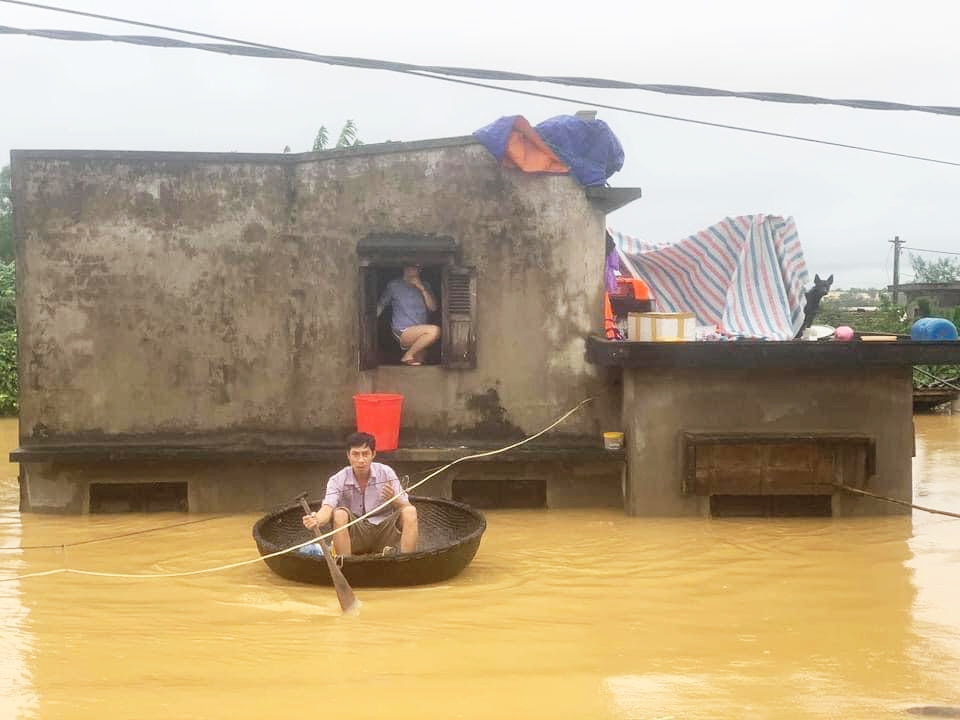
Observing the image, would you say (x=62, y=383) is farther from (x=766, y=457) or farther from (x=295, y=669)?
(x=766, y=457)

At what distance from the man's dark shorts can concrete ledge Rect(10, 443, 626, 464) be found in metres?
2.27

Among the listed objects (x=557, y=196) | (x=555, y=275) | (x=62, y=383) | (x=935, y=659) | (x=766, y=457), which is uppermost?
(x=557, y=196)

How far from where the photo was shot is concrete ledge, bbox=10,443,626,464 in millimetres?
10273

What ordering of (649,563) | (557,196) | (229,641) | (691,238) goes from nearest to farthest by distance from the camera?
(229,641)
(649,563)
(557,196)
(691,238)

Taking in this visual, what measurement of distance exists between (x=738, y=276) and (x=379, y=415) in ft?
15.3

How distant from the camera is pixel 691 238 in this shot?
1219 cm

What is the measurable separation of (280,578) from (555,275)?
468 cm

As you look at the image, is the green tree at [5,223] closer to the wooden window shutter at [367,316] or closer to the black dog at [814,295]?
the wooden window shutter at [367,316]

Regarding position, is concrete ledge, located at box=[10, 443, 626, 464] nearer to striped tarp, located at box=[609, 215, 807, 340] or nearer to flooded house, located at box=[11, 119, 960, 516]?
flooded house, located at box=[11, 119, 960, 516]

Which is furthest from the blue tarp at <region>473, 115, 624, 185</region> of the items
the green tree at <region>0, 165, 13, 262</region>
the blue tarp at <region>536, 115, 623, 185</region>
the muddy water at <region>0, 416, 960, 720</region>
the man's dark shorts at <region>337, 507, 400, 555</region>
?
the green tree at <region>0, 165, 13, 262</region>

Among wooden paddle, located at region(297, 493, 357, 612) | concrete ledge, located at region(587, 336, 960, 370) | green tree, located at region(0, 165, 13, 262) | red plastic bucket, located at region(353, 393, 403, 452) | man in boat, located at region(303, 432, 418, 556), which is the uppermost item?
green tree, located at region(0, 165, 13, 262)

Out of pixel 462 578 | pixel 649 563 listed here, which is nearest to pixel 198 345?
pixel 462 578

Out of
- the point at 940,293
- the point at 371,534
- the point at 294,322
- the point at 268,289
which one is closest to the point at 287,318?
the point at 294,322

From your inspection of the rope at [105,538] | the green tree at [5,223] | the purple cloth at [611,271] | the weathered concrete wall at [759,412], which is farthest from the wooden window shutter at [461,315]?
the green tree at [5,223]
